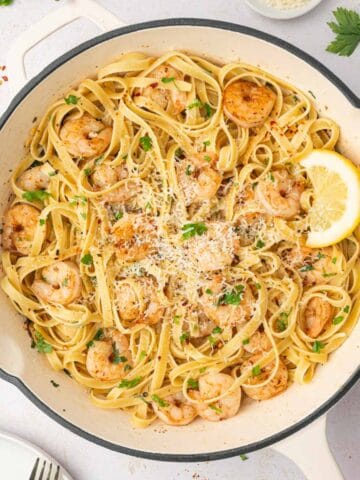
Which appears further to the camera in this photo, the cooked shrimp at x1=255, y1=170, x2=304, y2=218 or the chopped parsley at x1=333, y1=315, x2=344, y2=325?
the chopped parsley at x1=333, y1=315, x2=344, y2=325

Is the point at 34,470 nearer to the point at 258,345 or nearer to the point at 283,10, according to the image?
the point at 258,345

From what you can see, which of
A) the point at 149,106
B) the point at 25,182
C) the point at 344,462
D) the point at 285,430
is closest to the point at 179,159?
the point at 149,106

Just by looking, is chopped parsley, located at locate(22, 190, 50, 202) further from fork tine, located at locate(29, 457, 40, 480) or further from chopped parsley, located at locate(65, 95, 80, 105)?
fork tine, located at locate(29, 457, 40, 480)

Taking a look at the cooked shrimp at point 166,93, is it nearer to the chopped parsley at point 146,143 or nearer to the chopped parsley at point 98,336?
the chopped parsley at point 146,143

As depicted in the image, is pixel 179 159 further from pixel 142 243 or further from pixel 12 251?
pixel 12 251

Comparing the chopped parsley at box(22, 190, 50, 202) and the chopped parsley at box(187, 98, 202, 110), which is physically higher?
the chopped parsley at box(187, 98, 202, 110)

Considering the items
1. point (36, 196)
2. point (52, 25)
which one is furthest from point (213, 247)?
point (52, 25)

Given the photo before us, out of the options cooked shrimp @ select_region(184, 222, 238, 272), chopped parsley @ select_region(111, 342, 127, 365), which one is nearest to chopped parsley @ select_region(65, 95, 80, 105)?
cooked shrimp @ select_region(184, 222, 238, 272)
